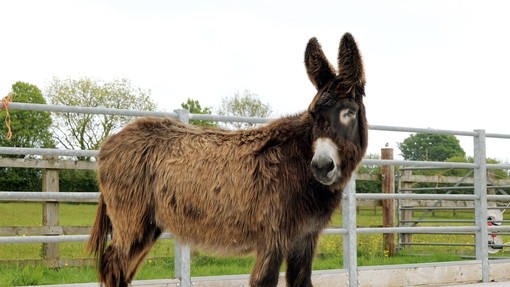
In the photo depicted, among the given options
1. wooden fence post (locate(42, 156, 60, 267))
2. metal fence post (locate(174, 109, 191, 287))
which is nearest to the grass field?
wooden fence post (locate(42, 156, 60, 267))

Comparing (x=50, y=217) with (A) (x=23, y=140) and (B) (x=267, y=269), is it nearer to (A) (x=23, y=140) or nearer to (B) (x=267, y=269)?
(B) (x=267, y=269)

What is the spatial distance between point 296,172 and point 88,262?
479 cm

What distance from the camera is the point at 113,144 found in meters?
5.08

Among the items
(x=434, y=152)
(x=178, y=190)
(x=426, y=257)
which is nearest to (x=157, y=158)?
(x=178, y=190)

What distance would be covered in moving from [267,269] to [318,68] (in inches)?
51.5

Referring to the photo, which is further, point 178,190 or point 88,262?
point 88,262

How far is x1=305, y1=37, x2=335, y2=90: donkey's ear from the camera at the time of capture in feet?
14.6

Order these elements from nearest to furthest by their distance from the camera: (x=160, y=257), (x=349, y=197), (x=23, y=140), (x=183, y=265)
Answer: (x=183, y=265), (x=349, y=197), (x=160, y=257), (x=23, y=140)

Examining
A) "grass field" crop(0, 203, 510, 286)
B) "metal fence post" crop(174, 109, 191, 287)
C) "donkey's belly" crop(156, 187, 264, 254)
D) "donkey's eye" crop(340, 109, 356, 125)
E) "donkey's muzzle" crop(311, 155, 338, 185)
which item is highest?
"donkey's eye" crop(340, 109, 356, 125)

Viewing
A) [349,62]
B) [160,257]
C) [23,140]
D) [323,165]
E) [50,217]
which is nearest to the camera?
[323,165]

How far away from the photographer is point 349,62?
441cm

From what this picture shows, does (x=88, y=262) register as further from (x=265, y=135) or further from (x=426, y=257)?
(x=426, y=257)

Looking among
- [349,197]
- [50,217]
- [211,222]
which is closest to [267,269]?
[211,222]

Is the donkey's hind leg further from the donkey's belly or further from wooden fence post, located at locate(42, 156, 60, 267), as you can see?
wooden fence post, located at locate(42, 156, 60, 267)
